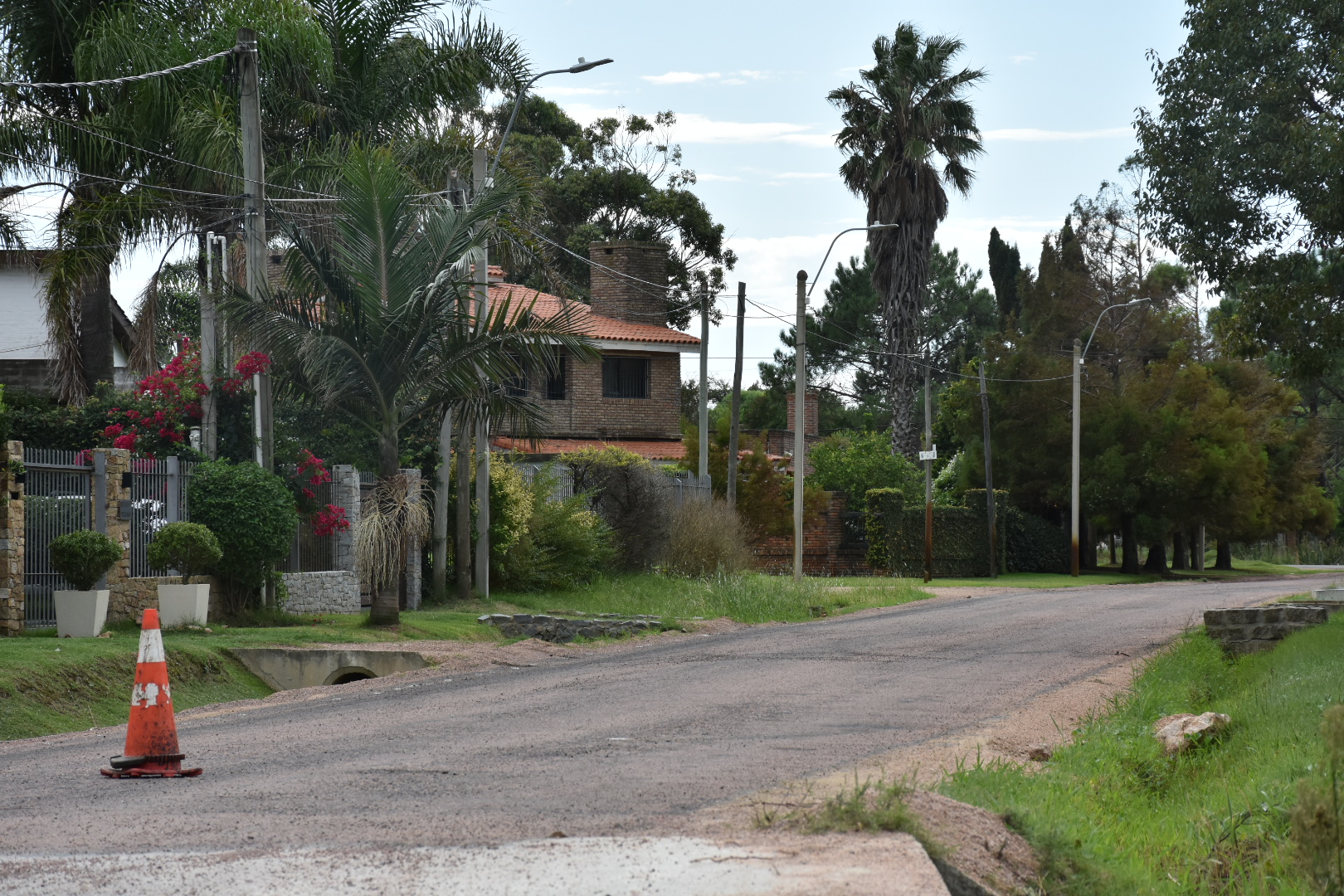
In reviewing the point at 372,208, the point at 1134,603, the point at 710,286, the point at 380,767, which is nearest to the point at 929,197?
the point at 710,286

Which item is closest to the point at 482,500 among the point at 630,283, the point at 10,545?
the point at 10,545

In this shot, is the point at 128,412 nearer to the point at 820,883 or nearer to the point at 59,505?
the point at 59,505

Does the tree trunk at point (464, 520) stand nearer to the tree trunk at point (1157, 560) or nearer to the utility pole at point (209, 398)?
the utility pole at point (209, 398)

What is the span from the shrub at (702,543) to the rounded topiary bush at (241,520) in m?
11.8

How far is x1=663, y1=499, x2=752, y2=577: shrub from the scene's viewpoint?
28.8 m

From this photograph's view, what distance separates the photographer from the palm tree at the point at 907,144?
4588cm

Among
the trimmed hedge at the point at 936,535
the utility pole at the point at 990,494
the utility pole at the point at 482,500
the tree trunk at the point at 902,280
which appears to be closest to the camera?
the utility pole at the point at 482,500

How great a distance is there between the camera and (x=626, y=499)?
28844mm

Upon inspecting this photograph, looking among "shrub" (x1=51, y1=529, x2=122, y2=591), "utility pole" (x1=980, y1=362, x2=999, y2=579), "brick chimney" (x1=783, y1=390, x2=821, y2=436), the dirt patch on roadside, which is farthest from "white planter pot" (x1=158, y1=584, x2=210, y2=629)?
"brick chimney" (x1=783, y1=390, x2=821, y2=436)

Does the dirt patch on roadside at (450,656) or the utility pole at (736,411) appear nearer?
the dirt patch on roadside at (450,656)

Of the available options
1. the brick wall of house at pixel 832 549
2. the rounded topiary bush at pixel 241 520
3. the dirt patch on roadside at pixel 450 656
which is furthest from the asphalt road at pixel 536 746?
the brick wall of house at pixel 832 549

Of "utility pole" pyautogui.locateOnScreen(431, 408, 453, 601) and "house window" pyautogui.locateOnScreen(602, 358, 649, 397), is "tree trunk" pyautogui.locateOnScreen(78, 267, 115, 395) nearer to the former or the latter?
"utility pole" pyautogui.locateOnScreen(431, 408, 453, 601)

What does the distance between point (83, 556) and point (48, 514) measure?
1707 millimetres

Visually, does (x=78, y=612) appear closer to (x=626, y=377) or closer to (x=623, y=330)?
(x=623, y=330)
